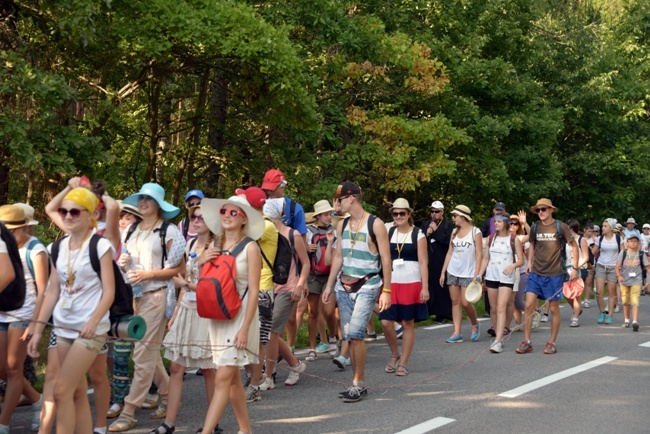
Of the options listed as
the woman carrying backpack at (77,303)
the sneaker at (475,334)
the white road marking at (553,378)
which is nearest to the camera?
the woman carrying backpack at (77,303)

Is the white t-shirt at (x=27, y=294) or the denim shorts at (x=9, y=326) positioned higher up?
the white t-shirt at (x=27, y=294)

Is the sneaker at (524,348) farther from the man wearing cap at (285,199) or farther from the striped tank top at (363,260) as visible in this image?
the man wearing cap at (285,199)

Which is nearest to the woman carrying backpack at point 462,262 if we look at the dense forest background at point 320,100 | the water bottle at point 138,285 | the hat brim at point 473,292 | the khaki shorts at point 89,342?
the hat brim at point 473,292

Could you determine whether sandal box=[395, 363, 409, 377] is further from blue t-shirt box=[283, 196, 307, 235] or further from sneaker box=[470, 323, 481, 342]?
sneaker box=[470, 323, 481, 342]

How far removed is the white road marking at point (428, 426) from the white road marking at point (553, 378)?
46.7 inches

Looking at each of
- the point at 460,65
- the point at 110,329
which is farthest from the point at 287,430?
the point at 460,65

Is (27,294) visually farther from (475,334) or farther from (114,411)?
(475,334)

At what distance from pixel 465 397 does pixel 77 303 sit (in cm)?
388

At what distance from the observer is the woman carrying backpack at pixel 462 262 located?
12.2 meters

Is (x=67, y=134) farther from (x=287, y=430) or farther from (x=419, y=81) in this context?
(x=419, y=81)

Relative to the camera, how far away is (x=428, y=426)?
6.97 meters

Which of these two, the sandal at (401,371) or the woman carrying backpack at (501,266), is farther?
the woman carrying backpack at (501,266)

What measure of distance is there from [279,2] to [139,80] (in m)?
2.73

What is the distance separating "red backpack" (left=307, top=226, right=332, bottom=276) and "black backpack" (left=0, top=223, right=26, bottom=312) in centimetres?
503
